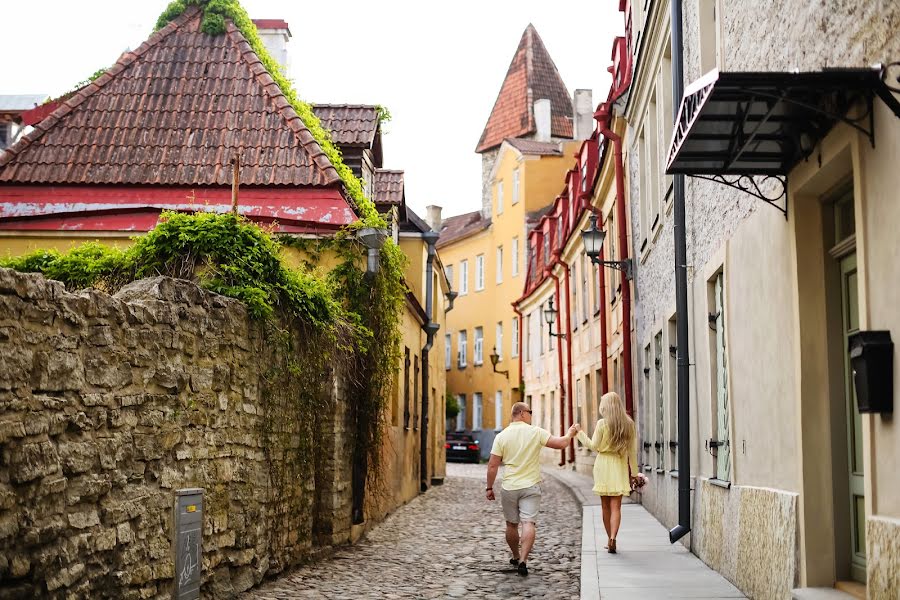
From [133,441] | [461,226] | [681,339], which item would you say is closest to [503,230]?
[461,226]

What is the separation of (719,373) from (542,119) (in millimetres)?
41688

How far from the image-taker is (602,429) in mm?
11000

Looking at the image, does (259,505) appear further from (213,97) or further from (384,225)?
(213,97)

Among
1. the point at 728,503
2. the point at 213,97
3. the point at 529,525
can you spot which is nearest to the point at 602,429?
the point at 529,525

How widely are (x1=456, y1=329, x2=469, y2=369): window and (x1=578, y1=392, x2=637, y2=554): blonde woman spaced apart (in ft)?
135

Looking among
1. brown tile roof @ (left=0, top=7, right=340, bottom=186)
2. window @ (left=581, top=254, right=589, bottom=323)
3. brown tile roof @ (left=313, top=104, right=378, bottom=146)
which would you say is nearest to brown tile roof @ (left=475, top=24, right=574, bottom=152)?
window @ (left=581, top=254, right=589, bottom=323)

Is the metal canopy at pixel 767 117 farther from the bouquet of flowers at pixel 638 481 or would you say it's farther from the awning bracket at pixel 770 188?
the bouquet of flowers at pixel 638 481

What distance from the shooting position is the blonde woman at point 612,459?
10.8 meters

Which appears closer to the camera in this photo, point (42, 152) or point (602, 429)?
point (602, 429)

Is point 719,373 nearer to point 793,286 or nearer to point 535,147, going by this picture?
point 793,286

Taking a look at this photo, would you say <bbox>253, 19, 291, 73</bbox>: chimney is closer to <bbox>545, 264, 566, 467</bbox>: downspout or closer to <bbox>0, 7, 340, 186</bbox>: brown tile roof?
<bbox>0, 7, 340, 186</bbox>: brown tile roof

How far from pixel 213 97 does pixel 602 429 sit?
26.8ft

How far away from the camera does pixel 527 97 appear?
51719 millimetres

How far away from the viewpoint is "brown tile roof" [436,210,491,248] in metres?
51.6
